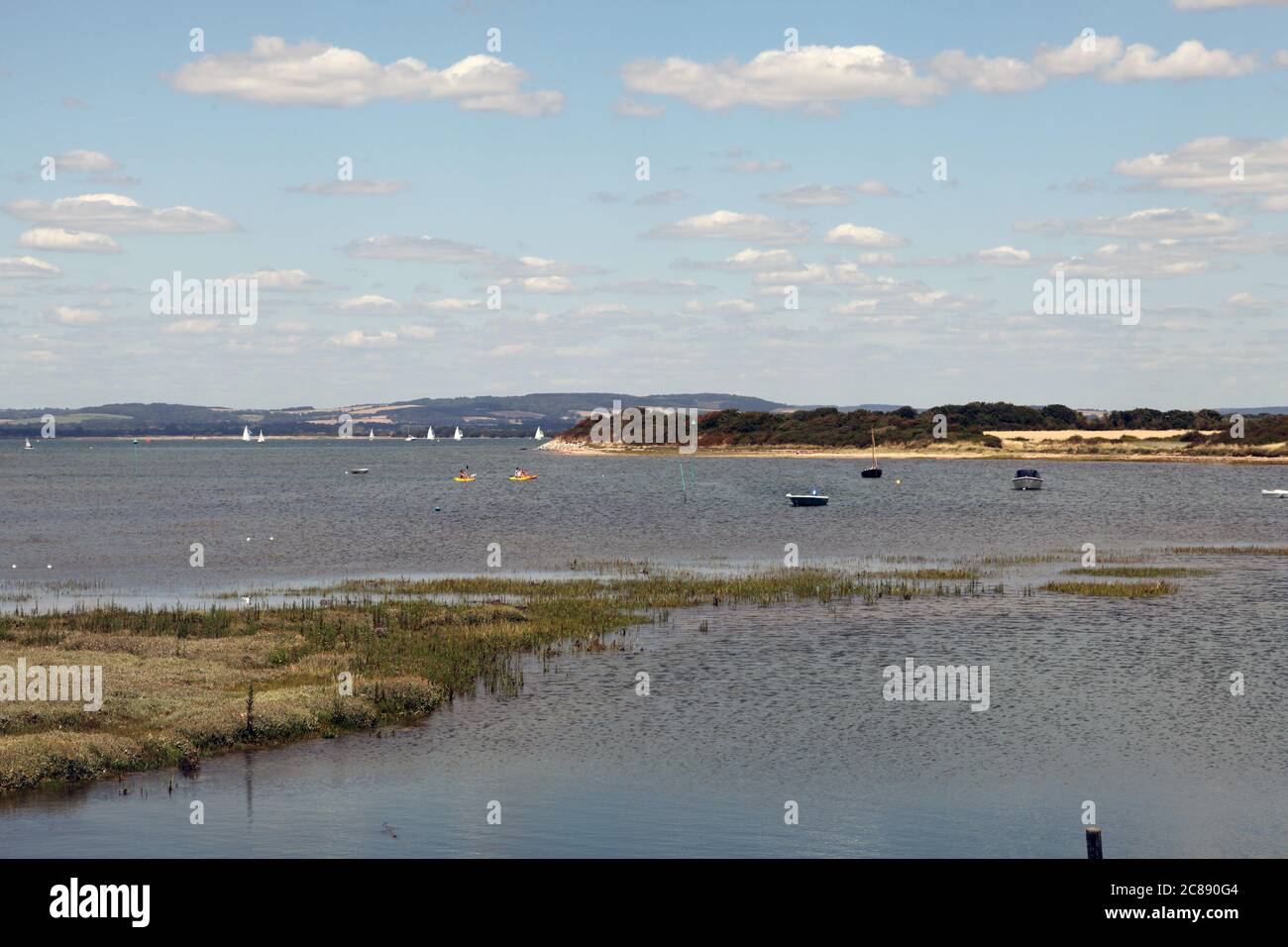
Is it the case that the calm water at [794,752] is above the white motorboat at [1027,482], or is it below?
below

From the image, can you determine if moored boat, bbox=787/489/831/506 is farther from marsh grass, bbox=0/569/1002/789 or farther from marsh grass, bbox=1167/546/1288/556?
marsh grass, bbox=0/569/1002/789

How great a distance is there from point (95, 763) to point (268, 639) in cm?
1486

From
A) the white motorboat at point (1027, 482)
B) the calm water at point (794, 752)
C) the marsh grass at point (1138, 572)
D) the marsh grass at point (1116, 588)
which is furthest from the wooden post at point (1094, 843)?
the white motorboat at point (1027, 482)

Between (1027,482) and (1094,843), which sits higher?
(1027,482)

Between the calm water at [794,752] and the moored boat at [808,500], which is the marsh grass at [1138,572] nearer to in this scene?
the calm water at [794,752]

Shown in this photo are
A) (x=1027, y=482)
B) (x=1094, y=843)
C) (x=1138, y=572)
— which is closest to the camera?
(x=1094, y=843)

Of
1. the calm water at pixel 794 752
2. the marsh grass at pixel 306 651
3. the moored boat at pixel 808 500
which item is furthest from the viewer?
the moored boat at pixel 808 500

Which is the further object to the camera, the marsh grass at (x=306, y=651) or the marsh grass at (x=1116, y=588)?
the marsh grass at (x=1116, y=588)

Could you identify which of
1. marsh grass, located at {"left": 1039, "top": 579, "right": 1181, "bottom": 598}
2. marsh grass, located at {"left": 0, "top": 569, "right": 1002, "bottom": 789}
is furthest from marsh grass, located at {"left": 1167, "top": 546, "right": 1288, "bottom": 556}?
marsh grass, located at {"left": 0, "top": 569, "right": 1002, "bottom": 789}

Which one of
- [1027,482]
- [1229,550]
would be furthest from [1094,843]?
[1027,482]

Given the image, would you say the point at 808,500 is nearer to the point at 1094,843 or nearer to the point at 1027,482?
the point at 1027,482

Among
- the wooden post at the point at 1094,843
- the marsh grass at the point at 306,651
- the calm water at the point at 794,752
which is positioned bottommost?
the calm water at the point at 794,752

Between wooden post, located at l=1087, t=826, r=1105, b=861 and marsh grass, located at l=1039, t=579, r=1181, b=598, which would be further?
marsh grass, located at l=1039, t=579, r=1181, b=598

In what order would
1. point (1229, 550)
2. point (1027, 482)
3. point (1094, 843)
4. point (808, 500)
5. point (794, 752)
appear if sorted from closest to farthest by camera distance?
point (1094, 843) → point (794, 752) → point (1229, 550) → point (808, 500) → point (1027, 482)
